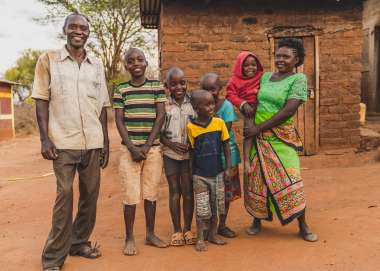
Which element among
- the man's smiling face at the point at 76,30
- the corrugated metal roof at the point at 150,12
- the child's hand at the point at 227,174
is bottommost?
the child's hand at the point at 227,174

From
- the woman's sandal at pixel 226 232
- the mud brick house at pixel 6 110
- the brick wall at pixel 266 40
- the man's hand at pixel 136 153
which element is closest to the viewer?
the man's hand at pixel 136 153

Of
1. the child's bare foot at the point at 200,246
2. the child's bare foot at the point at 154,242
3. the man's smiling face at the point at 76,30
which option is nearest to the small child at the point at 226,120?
the child's bare foot at the point at 200,246

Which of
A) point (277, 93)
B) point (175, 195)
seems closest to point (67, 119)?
point (175, 195)

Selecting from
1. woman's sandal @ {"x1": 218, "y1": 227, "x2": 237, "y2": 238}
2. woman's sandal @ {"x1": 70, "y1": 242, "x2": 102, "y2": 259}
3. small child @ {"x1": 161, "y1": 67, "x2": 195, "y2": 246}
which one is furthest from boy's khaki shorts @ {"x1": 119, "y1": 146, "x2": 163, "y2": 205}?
woman's sandal @ {"x1": 218, "y1": 227, "x2": 237, "y2": 238}

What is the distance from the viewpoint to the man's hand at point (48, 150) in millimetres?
2922

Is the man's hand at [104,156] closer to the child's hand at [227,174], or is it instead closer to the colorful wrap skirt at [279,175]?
the child's hand at [227,174]

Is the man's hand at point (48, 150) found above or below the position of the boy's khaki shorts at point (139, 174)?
above

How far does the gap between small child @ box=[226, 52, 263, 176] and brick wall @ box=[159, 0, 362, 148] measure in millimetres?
2896

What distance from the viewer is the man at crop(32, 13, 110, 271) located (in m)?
2.97

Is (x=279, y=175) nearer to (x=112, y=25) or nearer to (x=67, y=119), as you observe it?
(x=67, y=119)

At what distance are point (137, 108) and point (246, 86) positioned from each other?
925 mm

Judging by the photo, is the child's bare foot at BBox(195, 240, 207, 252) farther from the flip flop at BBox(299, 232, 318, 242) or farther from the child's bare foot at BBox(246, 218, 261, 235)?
the flip flop at BBox(299, 232, 318, 242)

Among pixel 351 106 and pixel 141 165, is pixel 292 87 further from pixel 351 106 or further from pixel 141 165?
pixel 351 106

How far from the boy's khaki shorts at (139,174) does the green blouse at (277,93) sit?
91 cm
